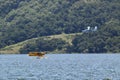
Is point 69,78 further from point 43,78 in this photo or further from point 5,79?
point 5,79

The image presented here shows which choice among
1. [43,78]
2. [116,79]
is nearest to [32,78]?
[43,78]

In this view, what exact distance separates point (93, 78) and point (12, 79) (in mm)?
18407

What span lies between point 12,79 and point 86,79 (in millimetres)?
16827

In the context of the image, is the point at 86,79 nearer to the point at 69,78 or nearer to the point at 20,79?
the point at 69,78

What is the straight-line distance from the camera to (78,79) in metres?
109

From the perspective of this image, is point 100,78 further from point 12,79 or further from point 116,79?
point 12,79

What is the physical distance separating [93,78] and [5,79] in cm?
2002

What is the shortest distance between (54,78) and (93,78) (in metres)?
9.26

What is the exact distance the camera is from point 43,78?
11306cm

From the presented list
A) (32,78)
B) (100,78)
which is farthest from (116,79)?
(32,78)

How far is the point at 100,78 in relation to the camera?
362 feet

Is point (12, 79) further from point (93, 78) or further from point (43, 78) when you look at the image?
point (93, 78)

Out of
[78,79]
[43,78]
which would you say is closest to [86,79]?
[78,79]

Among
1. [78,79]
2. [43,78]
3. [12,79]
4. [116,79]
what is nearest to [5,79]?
[12,79]
